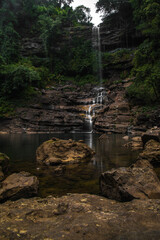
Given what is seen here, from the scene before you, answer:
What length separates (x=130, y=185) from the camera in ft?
10.2

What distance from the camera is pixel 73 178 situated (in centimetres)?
475

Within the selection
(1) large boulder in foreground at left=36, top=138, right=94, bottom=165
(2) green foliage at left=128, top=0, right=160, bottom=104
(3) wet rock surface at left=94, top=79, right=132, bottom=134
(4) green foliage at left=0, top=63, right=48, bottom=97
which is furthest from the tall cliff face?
(1) large boulder in foreground at left=36, top=138, right=94, bottom=165

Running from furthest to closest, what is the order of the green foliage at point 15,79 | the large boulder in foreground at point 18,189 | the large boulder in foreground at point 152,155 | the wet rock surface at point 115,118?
the green foliage at point 15,79 < the wet rock surface at point 115,118 < the large boulder in foreground at point 152,155 < the large boulder in foreground at point 18,189

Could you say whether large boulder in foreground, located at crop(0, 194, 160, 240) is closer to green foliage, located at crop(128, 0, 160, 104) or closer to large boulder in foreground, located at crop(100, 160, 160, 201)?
large boulder in foreground, located at crop(100, 160, 160, 201)

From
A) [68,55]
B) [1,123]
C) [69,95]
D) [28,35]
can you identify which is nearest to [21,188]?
[1,123]

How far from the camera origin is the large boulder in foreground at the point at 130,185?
2.93 meters

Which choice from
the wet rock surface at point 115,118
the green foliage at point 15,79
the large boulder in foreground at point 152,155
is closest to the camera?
the large boulder in foreground at point 152,155

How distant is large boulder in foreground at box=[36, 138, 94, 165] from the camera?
266 inches

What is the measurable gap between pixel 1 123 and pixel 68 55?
2653cm

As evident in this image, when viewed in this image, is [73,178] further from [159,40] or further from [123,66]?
[123,66]

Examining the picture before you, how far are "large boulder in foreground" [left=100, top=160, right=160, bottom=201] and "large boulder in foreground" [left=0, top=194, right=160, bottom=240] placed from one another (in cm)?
29

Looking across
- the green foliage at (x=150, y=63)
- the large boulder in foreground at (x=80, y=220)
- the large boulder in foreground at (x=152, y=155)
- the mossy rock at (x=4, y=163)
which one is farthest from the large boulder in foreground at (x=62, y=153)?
the green foliage at (x=150, y=63)

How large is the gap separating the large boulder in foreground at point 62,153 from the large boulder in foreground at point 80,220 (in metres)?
3.80

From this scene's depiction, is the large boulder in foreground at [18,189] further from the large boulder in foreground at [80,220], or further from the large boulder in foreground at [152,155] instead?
the large boulder in foreground at [152,155]
